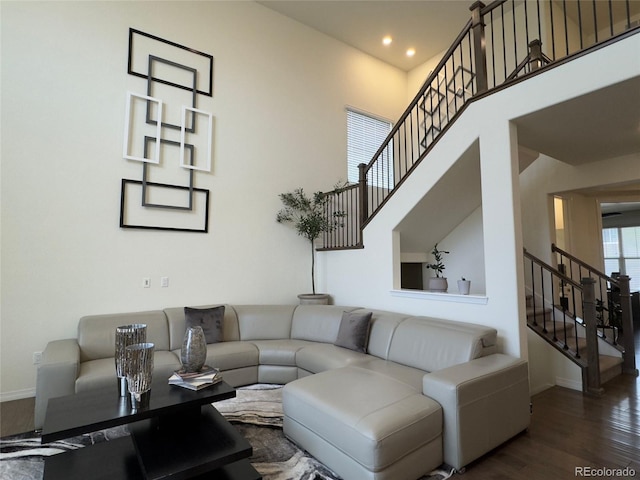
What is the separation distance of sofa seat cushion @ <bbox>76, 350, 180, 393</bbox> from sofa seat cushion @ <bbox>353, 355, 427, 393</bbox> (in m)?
1.71

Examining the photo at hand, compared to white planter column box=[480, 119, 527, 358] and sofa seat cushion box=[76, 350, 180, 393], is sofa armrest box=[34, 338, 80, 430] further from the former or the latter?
white planter column box=[480, 119, 527, 358]

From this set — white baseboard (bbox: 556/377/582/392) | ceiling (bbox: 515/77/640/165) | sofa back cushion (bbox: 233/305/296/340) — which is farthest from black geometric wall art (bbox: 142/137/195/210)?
white baseboard (bbox: 556/377/582/392)

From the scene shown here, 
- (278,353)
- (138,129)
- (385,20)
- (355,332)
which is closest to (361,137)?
(385,20)

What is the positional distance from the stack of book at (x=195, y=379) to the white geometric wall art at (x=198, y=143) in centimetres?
281

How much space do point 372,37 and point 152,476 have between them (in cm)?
677

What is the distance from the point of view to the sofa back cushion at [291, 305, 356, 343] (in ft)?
13.1

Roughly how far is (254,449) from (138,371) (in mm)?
1035

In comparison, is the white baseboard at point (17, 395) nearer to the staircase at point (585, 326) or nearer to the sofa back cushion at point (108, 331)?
the sofa back cushion at point (108, 331)

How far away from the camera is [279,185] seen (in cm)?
517

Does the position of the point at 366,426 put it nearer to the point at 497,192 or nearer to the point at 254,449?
the point at 254,449

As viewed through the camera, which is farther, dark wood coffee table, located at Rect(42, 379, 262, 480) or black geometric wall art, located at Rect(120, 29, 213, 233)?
black geometric wall art, located at Rect(120, 29, 213, 233)

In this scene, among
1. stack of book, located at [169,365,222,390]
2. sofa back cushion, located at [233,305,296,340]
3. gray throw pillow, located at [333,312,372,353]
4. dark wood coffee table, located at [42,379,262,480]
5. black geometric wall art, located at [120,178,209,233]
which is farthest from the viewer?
sofa back cushion, located at [233,305,296,340]

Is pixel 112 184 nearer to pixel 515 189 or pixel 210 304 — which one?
pixel 210 304

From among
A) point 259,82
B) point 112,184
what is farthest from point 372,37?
point 112,184
